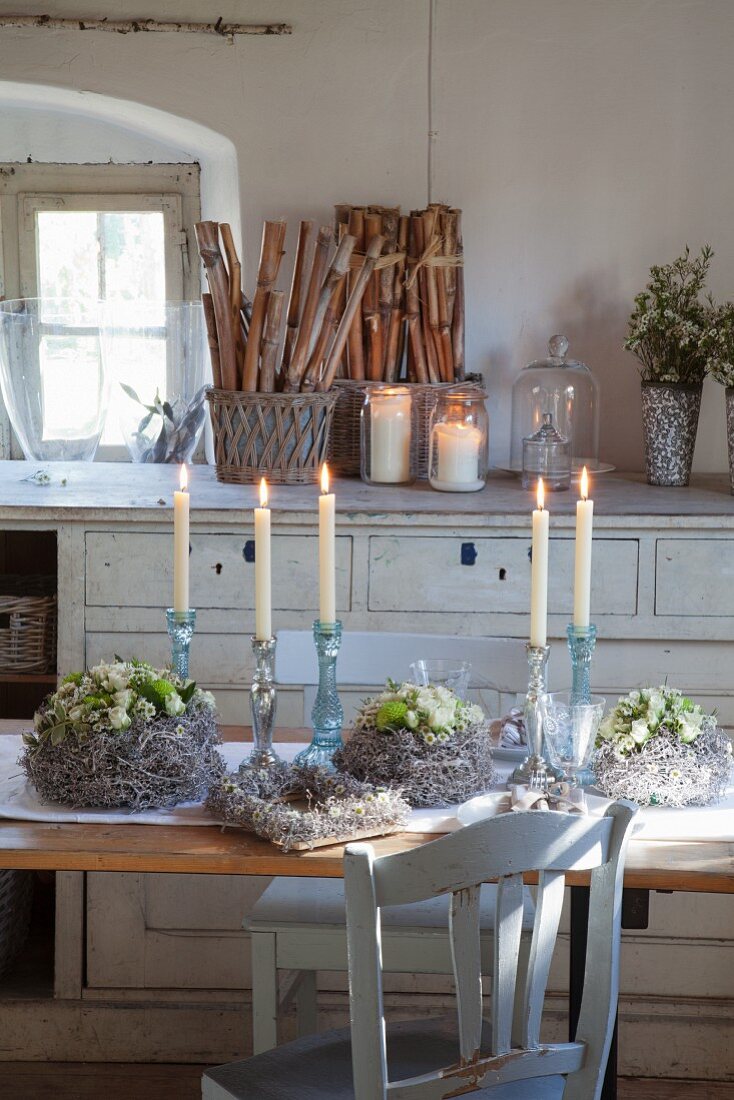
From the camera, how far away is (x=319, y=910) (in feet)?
6.59

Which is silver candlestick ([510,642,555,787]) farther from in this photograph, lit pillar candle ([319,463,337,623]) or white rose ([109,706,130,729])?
white rose ([109,706,130,729])

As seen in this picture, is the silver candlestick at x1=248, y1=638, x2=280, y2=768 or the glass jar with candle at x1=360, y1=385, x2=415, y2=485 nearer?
the silver candlestick at x1=248, y1=638, x2=280, y2=768

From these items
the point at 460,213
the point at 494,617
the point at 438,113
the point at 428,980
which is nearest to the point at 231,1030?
the point at 428,980

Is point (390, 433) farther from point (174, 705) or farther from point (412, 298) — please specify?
point (174, 705)

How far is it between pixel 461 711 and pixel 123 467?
1.77 metres

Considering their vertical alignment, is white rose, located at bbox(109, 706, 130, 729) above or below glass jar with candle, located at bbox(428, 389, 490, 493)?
below

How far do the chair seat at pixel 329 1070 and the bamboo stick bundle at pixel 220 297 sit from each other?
1.60m

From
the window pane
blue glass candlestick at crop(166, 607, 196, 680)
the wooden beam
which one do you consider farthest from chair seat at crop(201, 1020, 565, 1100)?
the wooden beam

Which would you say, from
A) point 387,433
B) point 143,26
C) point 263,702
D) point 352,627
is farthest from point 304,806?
point 143,26

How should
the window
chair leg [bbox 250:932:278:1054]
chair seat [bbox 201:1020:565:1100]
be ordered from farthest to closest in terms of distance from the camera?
the window, chair leg [bbox 250:932:278:1054], chair seat [bbox 201:1020:565:1100]

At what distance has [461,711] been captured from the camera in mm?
1700

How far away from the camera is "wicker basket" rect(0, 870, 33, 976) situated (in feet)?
9.17

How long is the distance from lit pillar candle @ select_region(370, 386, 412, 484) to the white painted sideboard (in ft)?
0.97

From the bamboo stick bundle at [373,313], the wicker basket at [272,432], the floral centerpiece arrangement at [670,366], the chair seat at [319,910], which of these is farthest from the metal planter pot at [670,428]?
the chair seat at [319,910]
